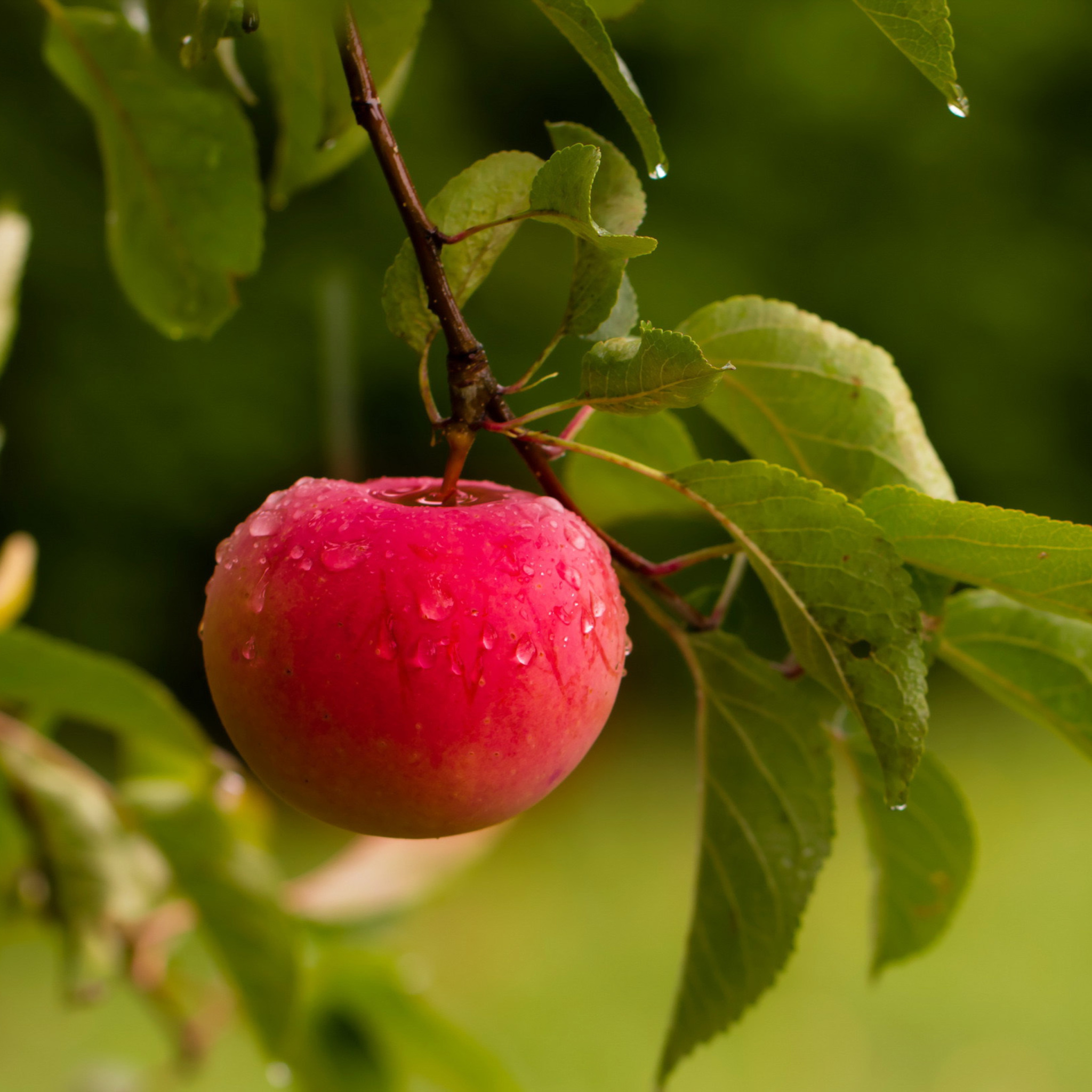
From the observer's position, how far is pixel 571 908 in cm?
217

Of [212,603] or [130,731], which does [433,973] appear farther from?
[212,603]

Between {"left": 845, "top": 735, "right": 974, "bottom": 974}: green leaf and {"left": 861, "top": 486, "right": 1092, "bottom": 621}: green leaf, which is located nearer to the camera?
{"left": 861, "top": 486, "right": 1092, "bottom": 621}: green leaf

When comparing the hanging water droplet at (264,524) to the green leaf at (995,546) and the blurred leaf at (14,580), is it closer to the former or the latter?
the green leaf at (995,546)

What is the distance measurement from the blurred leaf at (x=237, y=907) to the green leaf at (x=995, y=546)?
1.44ft

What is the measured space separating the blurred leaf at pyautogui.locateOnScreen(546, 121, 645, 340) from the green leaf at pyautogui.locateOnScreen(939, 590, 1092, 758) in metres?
0.19

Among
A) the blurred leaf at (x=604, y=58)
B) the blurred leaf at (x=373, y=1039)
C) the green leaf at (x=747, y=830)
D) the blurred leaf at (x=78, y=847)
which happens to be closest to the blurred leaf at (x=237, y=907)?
the blurred leaf at (x=78, y=847)

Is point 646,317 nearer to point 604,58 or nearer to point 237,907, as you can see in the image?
point 237,907

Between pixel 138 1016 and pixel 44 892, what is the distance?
1.31 metres

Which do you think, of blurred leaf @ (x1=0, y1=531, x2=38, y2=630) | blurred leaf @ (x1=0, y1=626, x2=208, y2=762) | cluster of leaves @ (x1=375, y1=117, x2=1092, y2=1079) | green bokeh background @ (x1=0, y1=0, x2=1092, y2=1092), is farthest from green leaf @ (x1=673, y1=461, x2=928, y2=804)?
green bokeh background @ (x1=0, y1=0, x2=1092, y2=1092)

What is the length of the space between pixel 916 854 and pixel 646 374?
30cm

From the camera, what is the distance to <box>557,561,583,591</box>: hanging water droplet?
341 mm

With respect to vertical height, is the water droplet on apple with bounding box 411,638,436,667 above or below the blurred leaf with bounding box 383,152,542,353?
below

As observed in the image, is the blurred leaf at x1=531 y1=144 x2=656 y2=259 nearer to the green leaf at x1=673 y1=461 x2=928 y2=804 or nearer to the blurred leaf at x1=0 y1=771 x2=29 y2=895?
the green leaf at x1=673 y1=461 x2=928 y2=804

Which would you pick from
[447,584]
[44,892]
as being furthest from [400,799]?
[44,892]
